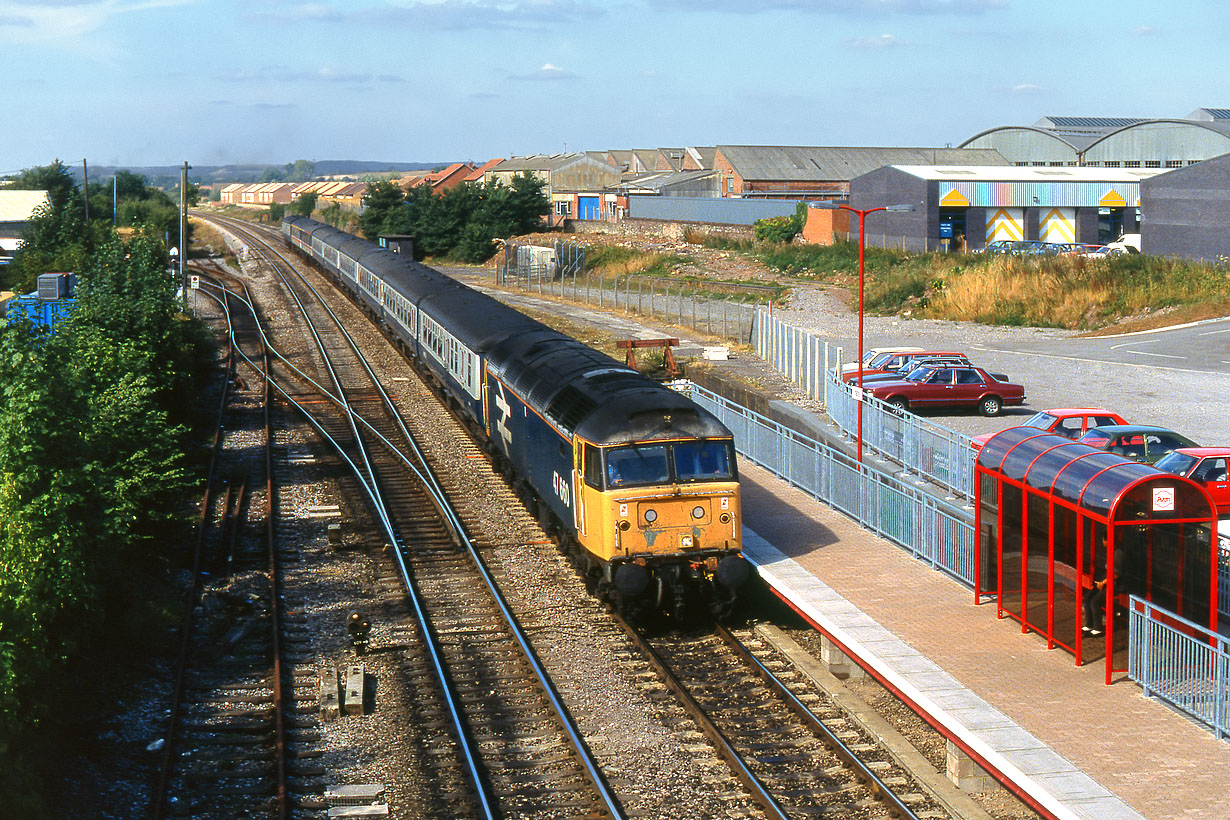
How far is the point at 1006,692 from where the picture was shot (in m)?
13.3

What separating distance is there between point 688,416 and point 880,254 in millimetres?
48298

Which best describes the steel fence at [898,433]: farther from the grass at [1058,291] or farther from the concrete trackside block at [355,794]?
the grass at [1058,291]

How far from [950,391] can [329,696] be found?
22148 mm

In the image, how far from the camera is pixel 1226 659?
39.2 feet

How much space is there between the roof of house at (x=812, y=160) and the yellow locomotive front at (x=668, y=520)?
81220mm

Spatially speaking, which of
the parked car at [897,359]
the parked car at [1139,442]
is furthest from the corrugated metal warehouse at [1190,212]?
the parked car at [1139,442]

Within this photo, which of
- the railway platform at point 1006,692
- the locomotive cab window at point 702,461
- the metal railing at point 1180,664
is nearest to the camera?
the railway platform at point 1006,692

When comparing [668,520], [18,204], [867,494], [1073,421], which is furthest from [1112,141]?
[18,204]

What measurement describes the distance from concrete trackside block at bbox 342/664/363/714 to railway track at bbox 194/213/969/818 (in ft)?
2.25

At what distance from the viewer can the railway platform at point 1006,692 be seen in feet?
35.8

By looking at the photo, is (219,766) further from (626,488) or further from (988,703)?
(988,703)

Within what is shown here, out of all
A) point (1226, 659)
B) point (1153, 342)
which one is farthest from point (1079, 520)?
point (1153, 342)

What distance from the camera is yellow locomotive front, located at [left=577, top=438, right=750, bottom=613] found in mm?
16656

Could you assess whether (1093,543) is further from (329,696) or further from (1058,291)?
(1058,291)
